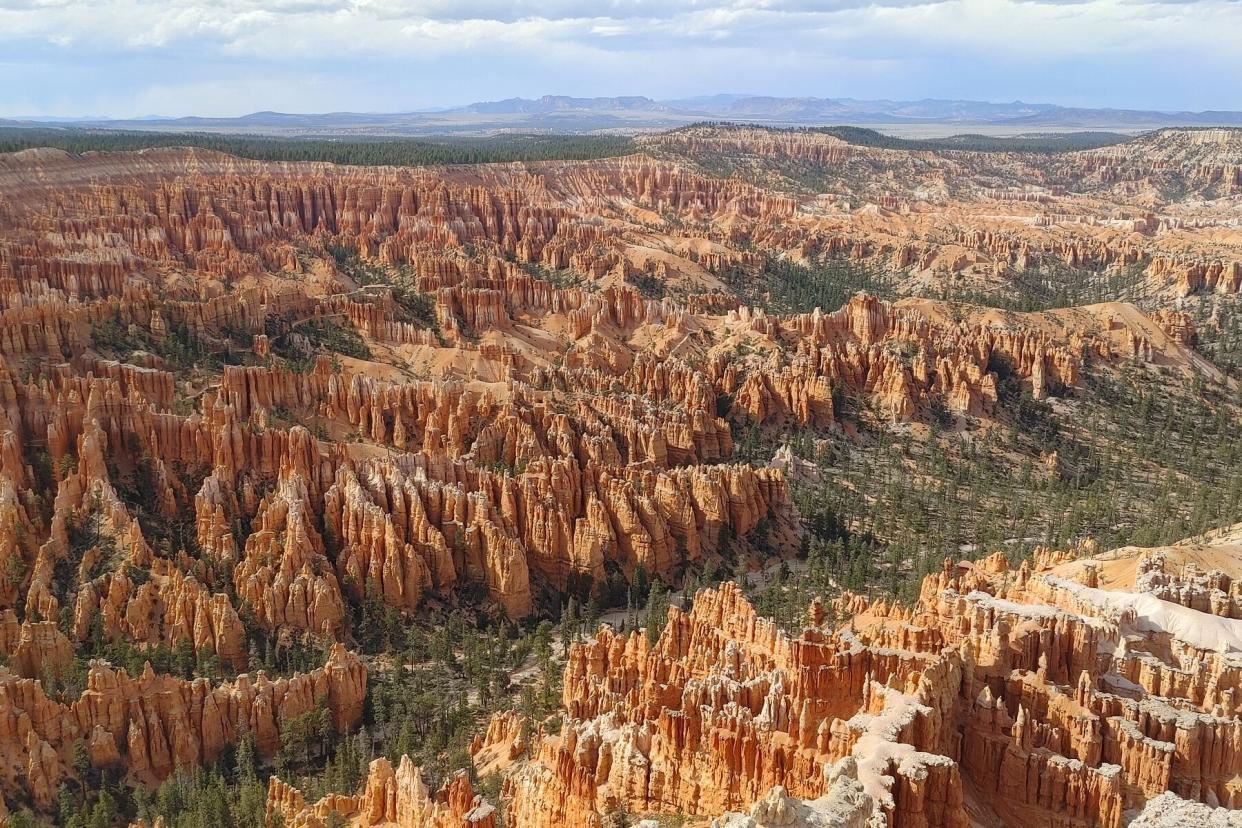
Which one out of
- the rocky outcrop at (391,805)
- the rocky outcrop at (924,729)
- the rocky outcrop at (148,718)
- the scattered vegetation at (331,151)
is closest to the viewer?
the rocky outcrop at (924,729)

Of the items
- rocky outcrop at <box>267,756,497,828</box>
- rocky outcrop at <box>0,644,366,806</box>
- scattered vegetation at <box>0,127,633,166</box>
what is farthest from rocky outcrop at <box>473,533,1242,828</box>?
scattered vegetation at <box>0,127,633,166</box>

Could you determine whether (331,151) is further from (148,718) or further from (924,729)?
(924,729)

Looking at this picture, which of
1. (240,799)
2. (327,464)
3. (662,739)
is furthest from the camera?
(327,464)

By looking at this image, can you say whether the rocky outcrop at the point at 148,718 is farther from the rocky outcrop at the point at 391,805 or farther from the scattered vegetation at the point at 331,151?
the scattered vegetation at the point at 331,151

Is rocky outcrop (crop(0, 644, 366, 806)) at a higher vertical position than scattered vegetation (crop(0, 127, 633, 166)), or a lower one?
lower

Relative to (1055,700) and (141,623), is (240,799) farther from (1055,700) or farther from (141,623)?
(1055,700)

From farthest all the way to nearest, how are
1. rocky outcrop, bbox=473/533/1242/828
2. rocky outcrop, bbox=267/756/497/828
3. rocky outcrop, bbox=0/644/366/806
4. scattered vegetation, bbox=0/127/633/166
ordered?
1. scattered vegetation, bbox=0/127/633/166
2. rocky outcrop, bbox=0/644/366/806
3. rocky outcrop, bbox=267/756/497/828
4. rocky outcrop, bbox=473/533/1242/828

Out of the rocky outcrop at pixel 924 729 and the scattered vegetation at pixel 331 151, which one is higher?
the scattered vegetation at pixel 331 151

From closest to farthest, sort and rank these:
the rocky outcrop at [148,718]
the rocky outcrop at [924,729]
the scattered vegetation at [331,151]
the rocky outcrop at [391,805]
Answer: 1. the rocky outcrop at [924,729]
2. the rocky outcrop at [391,805]
3. the rocky outcrop at [148,718]
4. the scattered vegetation at [331,151]

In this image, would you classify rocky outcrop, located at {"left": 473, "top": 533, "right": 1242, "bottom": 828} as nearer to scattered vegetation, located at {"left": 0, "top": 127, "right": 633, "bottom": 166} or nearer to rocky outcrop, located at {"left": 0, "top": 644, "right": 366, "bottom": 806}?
rocky outcrop, located at {"left": 0, "top": 644, "right": 366, "bottom": 806}

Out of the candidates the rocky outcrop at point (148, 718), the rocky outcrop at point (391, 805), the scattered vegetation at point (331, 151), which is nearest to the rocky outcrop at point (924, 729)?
the rocky outcrop at point (391, 805)

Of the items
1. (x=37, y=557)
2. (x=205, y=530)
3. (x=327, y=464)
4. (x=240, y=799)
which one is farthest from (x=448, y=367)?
(x=240, y=799)
